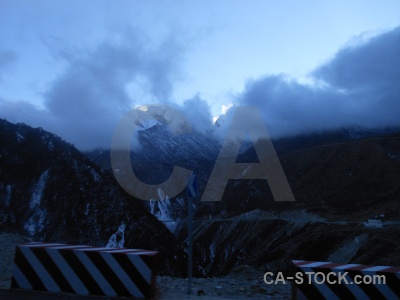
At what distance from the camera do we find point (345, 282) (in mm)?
6895

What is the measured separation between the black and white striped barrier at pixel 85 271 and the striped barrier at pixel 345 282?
115 inches

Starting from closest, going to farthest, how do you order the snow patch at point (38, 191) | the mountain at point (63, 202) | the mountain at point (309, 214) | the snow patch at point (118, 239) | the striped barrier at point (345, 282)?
the striped barrier at point (345, 282), the mountain at point (63, 202), the snow patch at point (38, 191), the mountain at point (309, 214), the snow patch at point (118, 239)

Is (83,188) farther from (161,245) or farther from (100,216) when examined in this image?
(161,245)

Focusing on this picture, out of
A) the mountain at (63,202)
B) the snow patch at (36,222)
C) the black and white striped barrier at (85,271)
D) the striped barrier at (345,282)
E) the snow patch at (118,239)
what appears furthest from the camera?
the snow patch at (118,239)

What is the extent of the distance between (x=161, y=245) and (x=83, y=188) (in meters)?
20.1

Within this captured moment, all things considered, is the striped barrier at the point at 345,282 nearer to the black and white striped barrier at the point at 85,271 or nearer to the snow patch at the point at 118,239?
the black and white striped barrier at the point at 85,271

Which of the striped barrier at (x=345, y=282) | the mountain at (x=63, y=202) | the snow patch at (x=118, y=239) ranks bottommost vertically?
the striped barrier at (x=345, y=282)

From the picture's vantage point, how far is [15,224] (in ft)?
211

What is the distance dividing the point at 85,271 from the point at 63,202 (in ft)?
230

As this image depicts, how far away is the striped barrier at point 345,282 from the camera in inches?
268

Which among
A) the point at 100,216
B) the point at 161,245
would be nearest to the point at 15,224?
the point at 100,216

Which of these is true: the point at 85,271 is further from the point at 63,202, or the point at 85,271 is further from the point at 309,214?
the point at 309,214

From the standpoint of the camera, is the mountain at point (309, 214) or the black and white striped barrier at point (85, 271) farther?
the mountain at point (309, 214)

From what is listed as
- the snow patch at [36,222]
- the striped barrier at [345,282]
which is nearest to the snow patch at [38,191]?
the snow patch at [36,222]
